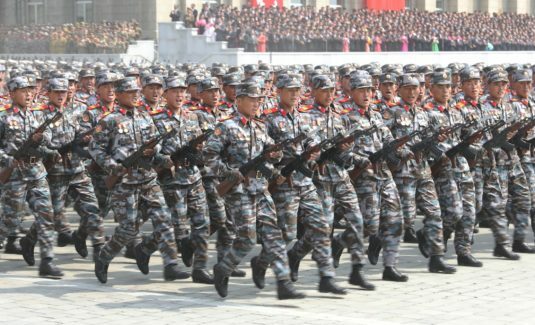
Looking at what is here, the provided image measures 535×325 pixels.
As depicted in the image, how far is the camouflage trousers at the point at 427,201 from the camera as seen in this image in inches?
485

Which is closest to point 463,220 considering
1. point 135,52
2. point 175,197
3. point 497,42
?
point 175,197

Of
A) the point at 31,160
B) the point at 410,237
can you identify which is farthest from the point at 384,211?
the point at 31,160

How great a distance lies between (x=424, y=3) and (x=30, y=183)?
51541mm

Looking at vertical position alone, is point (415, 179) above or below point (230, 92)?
below

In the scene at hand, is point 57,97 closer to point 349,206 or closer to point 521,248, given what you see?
point 349,206

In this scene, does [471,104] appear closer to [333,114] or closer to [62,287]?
[333,114]

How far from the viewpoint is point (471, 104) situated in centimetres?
1346

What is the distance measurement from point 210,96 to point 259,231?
317 cm

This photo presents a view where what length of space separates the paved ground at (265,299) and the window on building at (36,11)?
1689 inches

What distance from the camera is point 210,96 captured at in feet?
45.1

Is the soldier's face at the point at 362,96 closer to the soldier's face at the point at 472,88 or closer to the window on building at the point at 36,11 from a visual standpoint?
the soldier's face at the point at 472,88

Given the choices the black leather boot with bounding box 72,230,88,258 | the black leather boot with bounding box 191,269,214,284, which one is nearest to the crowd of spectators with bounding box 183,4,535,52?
the black leather boot with bounding box 72,230,88,258

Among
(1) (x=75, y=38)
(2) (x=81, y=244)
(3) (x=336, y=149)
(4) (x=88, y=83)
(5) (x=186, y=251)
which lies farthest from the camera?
(1) (x=75, y=38)

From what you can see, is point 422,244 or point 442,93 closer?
point 442,93
